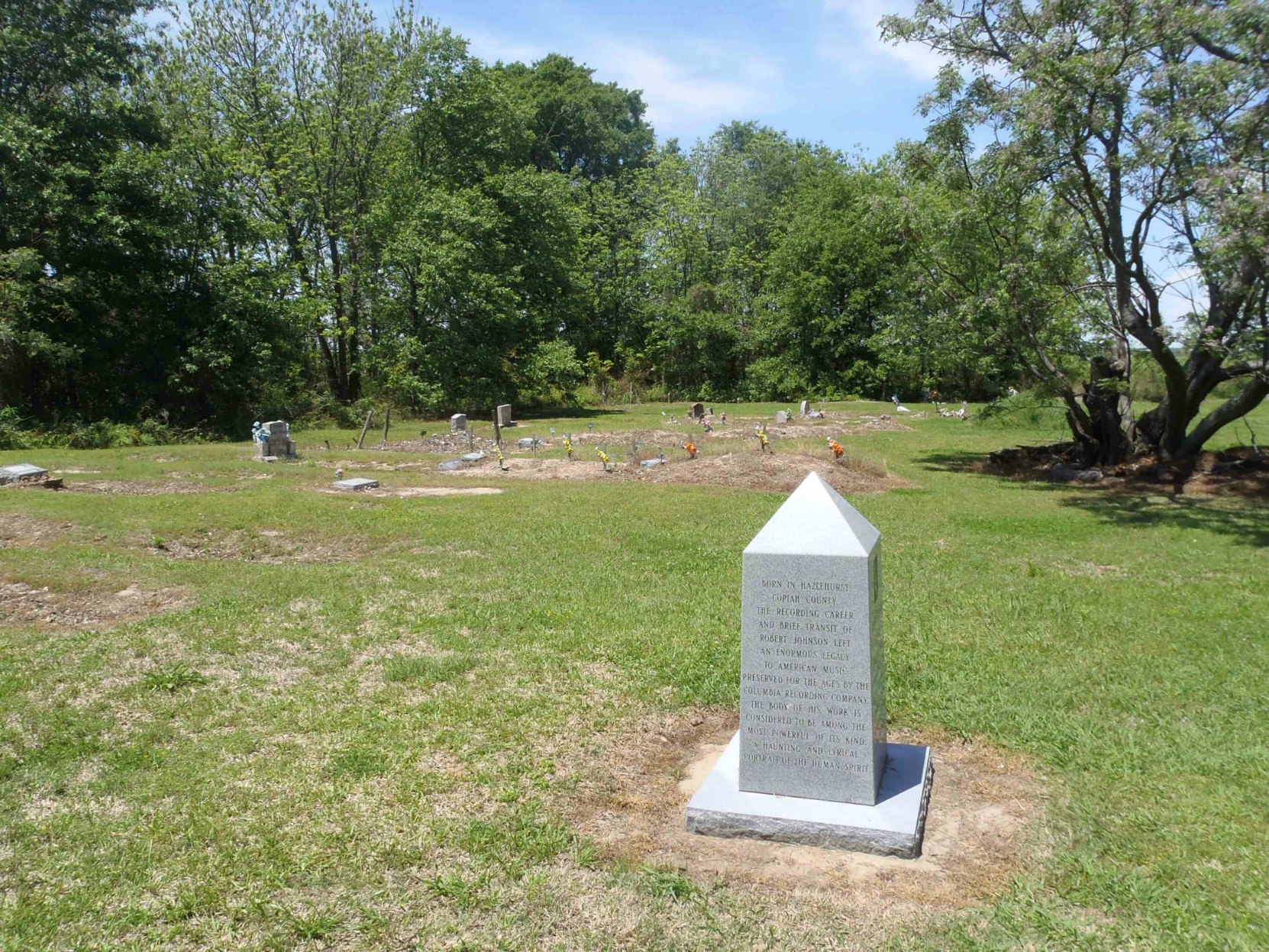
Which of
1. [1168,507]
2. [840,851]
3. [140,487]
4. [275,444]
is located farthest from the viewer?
[275,444]

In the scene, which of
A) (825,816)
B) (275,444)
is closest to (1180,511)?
(825,816)

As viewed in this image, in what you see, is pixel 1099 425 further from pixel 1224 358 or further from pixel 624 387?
pixel 624 387

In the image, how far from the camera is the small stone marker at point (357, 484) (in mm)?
15133

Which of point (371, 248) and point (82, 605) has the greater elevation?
point (371, 248)

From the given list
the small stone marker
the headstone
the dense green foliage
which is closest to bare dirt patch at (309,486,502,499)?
the small stone marker

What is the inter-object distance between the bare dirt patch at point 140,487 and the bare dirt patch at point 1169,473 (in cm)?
1408

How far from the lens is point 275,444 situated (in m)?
19.4

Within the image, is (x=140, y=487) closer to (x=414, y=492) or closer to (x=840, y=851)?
(x=414, y=492)

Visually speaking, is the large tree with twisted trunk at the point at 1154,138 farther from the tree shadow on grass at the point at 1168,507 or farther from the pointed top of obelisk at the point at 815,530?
the pointed top of obelisk at the point at 815,530

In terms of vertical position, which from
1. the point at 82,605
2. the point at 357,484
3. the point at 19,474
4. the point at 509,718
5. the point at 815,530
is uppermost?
the point at 815,530

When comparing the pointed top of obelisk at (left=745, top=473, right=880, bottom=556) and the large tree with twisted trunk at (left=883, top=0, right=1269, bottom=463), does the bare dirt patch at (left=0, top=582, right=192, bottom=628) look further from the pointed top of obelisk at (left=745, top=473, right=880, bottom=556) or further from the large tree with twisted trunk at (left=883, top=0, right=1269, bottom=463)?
the large tree with twisted trunk at (left=883, top=0, right=1269, bottom=463)

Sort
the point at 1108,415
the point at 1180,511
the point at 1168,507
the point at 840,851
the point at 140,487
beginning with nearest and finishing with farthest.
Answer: the point at 840,851, the point at 1180,511, the point at 1168,507, the point at 140,487, the point at 1108,415

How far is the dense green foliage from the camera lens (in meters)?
15.9

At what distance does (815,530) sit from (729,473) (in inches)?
480
